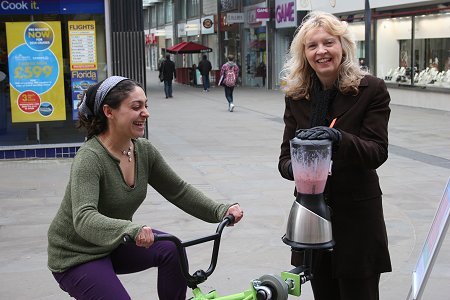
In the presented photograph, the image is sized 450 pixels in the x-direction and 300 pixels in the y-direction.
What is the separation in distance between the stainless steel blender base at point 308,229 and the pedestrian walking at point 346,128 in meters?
0.22

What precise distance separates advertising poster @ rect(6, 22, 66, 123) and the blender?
29.3ft

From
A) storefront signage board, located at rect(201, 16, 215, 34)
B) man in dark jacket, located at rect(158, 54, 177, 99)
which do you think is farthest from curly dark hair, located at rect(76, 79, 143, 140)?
storefront signage board, located at rect(201, 16, 215, 34)

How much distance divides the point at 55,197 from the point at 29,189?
704 mm

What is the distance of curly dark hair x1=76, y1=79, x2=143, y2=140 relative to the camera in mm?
2861

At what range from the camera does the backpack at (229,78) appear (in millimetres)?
19812

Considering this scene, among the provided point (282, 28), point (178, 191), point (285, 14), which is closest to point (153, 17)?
point (282, 28)

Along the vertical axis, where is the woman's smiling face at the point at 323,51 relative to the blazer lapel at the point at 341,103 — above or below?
above

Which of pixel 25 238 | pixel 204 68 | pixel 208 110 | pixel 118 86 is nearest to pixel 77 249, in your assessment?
pixel 118 86

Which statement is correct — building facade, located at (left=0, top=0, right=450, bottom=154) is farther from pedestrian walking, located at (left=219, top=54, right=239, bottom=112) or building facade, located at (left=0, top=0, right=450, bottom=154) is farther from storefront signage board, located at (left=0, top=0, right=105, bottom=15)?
pedestrian walking, located at (left=219, top=54, right=239, bottom=112)

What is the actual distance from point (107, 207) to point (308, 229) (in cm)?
92

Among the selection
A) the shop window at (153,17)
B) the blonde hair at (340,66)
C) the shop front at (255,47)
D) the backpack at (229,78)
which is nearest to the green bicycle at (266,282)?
the blonde hair at (340,66)

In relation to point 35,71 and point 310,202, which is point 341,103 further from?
point 35,71

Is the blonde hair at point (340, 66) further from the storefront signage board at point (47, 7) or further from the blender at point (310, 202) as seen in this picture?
the storefront signage board at point (47, 7)

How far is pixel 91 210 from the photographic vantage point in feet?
8.76
